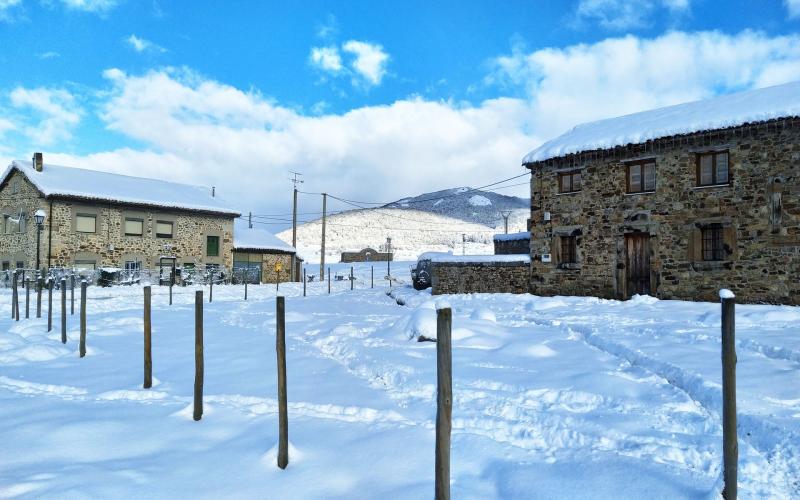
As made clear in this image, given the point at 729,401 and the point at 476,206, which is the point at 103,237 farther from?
the point at 476,206

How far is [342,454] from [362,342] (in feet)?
16.8

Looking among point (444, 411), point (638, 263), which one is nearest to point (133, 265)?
point (638, 263)

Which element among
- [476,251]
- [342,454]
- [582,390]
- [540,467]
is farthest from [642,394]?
[476,251]

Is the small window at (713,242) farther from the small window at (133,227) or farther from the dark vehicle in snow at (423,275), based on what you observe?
the small window at (133,227)

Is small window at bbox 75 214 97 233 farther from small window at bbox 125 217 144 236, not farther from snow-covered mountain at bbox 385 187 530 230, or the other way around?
snow-covered mountain at bbox 385 187 530 230

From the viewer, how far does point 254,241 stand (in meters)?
35.1

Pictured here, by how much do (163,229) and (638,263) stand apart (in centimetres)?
2506

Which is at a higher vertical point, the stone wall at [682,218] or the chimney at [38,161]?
the chimney at [38,161]

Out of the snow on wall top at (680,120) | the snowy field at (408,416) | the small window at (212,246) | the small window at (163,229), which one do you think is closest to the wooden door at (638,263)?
Result: the snow on wall top at (680,120)

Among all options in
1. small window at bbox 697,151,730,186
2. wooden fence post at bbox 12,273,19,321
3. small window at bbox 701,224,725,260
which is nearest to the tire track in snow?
small window at bbox 701,224,725,260

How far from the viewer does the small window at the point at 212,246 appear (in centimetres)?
3142

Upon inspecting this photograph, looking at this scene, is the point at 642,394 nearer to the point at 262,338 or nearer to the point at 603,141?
the point at 262,338

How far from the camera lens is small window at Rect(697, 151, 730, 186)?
1596cm

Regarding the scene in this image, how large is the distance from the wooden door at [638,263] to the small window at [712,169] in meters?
2.50
